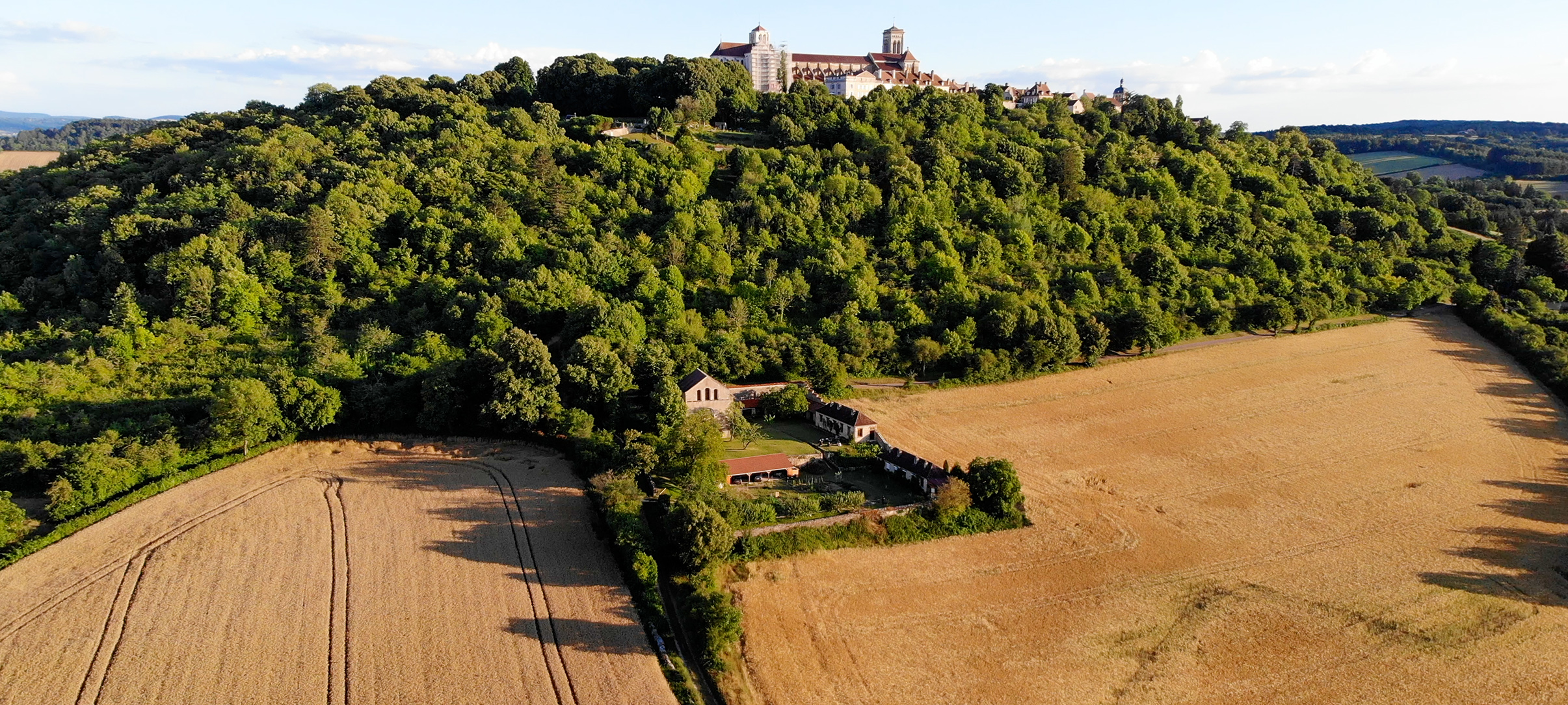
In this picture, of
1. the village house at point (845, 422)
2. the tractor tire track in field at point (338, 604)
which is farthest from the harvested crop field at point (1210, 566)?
the tractor tire track in field at point (338, 604)

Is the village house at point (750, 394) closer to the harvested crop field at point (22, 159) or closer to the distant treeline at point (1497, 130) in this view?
the harvested crop field at point (22, 159)

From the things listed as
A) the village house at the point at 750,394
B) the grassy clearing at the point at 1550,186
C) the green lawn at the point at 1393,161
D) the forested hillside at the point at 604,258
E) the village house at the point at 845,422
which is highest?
the green lawn at the point at 1393,161

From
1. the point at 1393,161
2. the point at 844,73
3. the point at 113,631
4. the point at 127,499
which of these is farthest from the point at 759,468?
the point at 1393,161

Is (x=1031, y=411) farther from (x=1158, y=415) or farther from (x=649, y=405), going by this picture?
(x=649, y=405)

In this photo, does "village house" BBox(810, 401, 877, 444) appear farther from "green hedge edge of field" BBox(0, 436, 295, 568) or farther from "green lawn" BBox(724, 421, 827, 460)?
"green hedge edge of field" BBox(0, 436, 295, 568)

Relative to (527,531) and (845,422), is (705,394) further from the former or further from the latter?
(527,531)

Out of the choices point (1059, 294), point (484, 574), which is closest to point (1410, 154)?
point (1059, 294)
